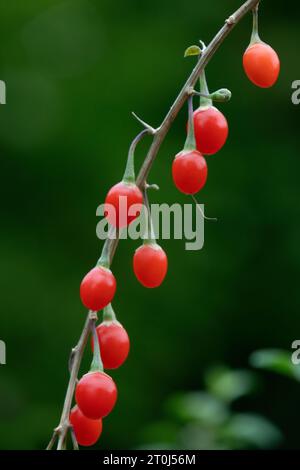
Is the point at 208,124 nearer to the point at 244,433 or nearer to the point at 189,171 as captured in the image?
the point at 189,171

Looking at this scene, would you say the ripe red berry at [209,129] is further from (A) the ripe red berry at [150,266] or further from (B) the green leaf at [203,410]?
(B) the green leaf at [203,410]

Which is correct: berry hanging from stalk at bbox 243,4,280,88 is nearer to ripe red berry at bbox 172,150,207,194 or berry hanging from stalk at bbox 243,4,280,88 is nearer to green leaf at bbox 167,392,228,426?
ripe red berry at bbox 172,150,207,194

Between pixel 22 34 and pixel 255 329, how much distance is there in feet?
7.19

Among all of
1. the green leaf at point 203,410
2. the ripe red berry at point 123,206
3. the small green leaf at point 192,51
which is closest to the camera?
the ripe red berry at point 123,206

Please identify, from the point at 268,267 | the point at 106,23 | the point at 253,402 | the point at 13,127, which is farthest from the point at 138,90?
the point at 253,402

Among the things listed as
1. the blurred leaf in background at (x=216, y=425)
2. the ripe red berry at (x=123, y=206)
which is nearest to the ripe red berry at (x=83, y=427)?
the ripe red berry at (x=123, y=206)

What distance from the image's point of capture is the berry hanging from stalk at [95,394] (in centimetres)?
123

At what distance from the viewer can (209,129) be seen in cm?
129

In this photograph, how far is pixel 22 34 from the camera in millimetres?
5164

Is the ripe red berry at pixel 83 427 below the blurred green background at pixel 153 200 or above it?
below

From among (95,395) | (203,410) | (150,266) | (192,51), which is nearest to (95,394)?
(95,395)

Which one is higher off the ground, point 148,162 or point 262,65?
point 262,65

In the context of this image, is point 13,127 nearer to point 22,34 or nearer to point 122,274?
point 22,34

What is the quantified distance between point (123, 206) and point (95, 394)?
27 cm
